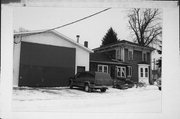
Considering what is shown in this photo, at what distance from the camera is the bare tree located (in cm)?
746

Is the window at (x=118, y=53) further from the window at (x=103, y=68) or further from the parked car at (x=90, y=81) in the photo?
the parked car at (x=90, y=81)

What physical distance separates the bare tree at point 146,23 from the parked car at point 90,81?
1.48 metres

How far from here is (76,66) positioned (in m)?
7.57

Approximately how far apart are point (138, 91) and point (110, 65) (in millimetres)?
1028

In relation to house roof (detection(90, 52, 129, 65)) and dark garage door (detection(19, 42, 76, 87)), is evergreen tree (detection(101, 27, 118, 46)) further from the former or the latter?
dark garage door (detection(19, 42, 76, 87))

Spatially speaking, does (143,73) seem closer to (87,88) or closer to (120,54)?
(120,54)

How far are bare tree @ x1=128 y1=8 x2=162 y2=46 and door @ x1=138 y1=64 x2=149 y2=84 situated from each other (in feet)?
2.32

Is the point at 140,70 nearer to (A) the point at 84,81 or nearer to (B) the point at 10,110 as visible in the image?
(A) the point at 84,81

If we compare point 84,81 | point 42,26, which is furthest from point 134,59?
point 42,26

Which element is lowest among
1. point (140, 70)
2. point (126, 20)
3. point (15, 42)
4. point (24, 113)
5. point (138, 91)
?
point (24, 113)

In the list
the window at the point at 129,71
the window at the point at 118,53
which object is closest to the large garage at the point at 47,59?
the window at the point at 118,53

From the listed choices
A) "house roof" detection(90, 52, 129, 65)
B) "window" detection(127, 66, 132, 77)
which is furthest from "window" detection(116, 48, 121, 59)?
"window" detection(127, 66, 132, 77)

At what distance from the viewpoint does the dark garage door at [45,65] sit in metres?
7.39

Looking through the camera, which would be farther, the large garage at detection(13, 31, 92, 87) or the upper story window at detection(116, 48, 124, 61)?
the upper story window at detection(116, 48, 124, 61)
